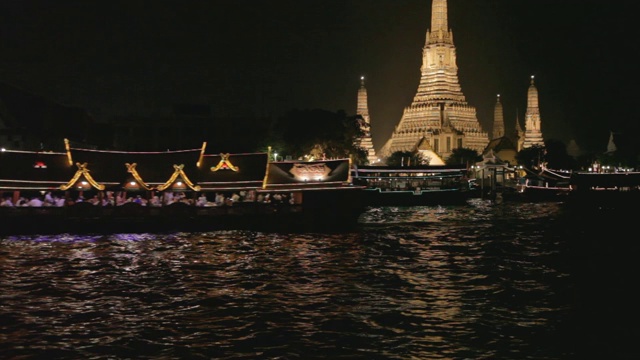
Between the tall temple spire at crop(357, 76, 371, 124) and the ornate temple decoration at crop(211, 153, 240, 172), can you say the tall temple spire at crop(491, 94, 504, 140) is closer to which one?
the tall temple spire at crop(357, 76, 371, 124)

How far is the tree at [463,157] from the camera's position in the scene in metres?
84.0

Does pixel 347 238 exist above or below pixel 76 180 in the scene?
below

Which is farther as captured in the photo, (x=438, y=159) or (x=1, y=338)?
(x=438, y=159)

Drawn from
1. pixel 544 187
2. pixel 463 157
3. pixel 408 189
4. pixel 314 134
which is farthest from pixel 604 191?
pixel 463 157

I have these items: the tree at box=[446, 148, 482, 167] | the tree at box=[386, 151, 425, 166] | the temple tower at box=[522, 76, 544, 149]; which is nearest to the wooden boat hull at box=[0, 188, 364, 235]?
the tree at box=[386, 151, 425, 166]

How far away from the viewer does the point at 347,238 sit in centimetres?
2716

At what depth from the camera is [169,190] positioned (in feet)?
98.2

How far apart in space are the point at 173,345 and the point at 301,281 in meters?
6.01

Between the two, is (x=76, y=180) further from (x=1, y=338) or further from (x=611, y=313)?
(x=611, y=313)

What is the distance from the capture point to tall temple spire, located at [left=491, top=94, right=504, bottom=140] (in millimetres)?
107025

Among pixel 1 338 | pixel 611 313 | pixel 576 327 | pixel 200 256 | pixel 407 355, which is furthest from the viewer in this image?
pixel 200 256

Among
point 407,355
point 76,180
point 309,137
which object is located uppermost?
point 309,137

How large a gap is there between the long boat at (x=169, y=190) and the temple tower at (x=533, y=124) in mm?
67534

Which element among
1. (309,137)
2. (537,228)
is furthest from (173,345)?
(309,137)
